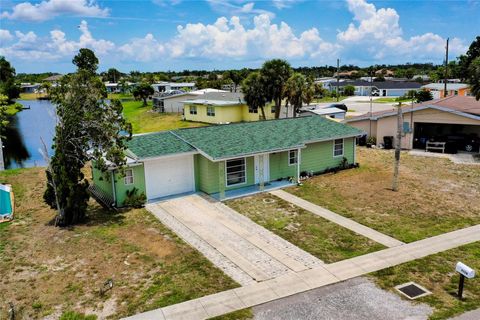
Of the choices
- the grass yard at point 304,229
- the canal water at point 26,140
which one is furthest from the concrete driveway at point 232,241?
the canal water at point 26,140

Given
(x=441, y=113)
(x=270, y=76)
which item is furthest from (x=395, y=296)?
(x=270, y=76)

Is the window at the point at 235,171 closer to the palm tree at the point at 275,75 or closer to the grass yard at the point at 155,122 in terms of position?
the palm tree at the point at 275,75

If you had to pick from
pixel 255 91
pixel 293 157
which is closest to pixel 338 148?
pixel 293 157

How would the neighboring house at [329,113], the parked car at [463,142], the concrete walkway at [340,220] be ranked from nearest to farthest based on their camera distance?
the concrete walkway at [340,220] < the parked car at [463,142] < the neighboring house at [329,113]

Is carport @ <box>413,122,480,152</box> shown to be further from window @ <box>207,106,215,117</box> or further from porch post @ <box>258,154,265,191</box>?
window @ <box>207,106,215,117</box>

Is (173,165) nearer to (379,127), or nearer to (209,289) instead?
(209,289)
